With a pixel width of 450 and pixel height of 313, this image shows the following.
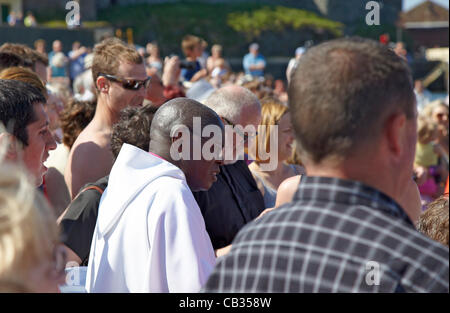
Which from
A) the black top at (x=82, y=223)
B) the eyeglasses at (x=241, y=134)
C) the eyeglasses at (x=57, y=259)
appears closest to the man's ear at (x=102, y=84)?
the eyeglasses at (x=241, y=134)

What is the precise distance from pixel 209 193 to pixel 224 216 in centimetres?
15

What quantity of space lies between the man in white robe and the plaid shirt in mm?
761

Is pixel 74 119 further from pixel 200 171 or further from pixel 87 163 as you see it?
pixel 200 171

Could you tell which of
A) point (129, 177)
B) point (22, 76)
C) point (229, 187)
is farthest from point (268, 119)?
point (129, 177)

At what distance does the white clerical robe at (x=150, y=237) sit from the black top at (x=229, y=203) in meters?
0.87

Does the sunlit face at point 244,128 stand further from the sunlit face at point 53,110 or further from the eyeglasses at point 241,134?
the sunlit face at point 53,110

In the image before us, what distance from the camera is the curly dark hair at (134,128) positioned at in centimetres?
309

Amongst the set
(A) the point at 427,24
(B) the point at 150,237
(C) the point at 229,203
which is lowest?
(C) the point at 229,203

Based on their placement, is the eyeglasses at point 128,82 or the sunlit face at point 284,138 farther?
the sunlit face at point 284,138

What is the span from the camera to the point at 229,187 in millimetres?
3785

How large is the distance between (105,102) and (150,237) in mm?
2174

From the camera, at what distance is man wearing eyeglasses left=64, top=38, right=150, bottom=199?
4.16 metres

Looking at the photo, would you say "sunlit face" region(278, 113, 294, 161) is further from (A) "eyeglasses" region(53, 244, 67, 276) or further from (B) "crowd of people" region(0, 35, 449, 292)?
(A) "eyeglasses" region(53, 244, 67, 276)
